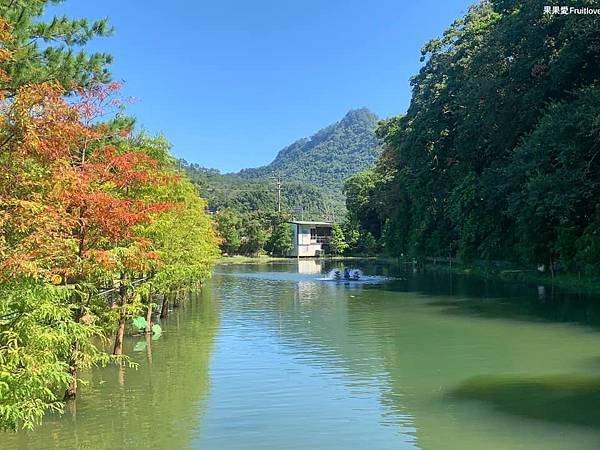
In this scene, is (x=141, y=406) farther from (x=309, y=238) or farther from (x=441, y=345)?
(x=309, y=238)

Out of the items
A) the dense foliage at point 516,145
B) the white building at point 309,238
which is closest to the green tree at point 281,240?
the white building at point 309,238

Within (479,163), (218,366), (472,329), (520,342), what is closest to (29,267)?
(218,366)

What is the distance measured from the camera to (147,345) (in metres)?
14.4

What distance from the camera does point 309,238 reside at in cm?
7975

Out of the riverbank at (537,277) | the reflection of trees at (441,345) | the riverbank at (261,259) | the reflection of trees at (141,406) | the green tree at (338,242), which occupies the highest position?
the green tree at (338,242)

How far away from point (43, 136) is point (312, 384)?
677 cm

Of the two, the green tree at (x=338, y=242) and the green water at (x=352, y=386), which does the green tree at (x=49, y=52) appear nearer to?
the green water at (x=352, y=386)

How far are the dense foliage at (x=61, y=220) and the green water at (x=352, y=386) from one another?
0.96 meters

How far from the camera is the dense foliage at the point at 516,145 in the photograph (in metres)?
21.3

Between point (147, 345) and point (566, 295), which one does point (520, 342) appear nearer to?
point (147, 345)

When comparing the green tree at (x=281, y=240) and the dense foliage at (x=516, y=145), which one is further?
the green tree at (x=281, y=240)

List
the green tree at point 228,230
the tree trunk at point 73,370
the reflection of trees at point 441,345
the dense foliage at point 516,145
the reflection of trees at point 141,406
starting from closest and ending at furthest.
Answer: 1. the reflection of trees at point 141,406
2. the reflection of trees at point 441,345
3. the tree trunk at point 73,370
4. the dense foliage at point 516,145
5. the green tree at point 228,230

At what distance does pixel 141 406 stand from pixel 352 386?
366cm

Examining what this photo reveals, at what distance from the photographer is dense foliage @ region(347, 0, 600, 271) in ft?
69.8
